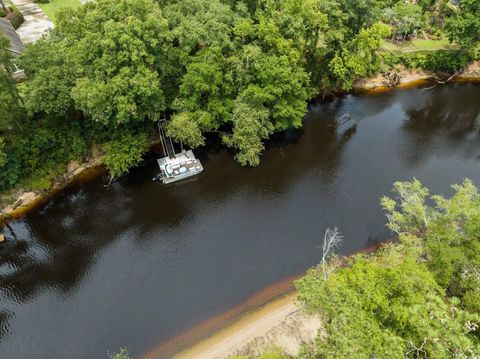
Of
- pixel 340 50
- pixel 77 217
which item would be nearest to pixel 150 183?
pixel 77 217

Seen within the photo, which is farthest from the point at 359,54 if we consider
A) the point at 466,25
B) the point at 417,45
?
the point at 417,45

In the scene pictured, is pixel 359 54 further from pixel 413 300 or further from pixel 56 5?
pixel 56 5

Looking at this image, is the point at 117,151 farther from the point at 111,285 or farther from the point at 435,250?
the point at 435,250

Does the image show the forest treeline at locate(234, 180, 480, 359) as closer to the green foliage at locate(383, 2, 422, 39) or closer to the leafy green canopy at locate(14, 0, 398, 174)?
the leafy green canopy at locate(14, 0, 398, 174)

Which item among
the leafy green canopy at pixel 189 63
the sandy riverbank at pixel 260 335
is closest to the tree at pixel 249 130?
the leafy green canopy at pixel 189 63

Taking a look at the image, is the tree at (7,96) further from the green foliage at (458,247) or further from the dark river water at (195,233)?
the green foliage at (458,247)

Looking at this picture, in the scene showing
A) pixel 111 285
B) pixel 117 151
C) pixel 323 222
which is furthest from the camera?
pixel 117 151

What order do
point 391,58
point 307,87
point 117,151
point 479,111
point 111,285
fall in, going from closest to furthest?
point 111,285
point 117,151
point 307,87
point 479,111
point 391,58
